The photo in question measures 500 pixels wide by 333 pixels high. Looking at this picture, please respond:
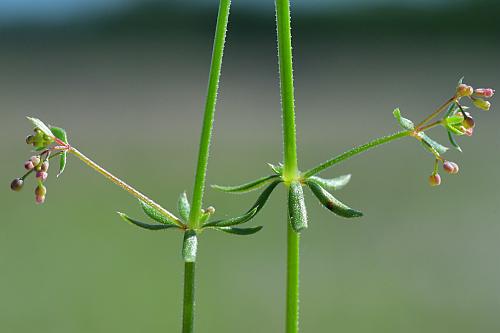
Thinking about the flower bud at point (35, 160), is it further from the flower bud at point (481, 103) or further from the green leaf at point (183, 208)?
Result: the flower bud at point (481, 103)

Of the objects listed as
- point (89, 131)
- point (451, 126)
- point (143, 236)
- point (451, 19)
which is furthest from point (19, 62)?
point (451, 126)

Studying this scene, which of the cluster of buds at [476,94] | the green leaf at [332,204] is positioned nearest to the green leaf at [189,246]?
the green leaf at [332,204]

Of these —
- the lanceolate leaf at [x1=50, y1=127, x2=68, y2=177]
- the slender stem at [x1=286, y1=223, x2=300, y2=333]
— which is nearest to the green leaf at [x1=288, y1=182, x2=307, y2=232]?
the slender stem at [x1=286, y1=223, x2=300, y2=333]

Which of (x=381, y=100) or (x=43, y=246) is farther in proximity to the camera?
(x=381, y=100)

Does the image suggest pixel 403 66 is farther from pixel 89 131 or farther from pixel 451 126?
pixel 451 126

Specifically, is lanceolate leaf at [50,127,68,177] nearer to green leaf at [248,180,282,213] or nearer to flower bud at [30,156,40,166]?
flower bud at [30,156,40,166]

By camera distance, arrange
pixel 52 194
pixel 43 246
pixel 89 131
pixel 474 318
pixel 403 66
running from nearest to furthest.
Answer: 1. pixel 474 318
2. pixel 43 246
3. pixel 52 194
4. pixel 89 131
5. pixel 403 66

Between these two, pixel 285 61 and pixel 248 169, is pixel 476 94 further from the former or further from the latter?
pixel 248 169

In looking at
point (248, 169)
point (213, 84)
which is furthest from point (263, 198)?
point (248, 169)
